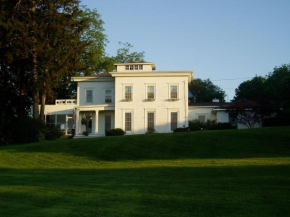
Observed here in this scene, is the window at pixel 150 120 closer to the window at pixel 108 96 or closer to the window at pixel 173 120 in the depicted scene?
the window at pixel 173 120

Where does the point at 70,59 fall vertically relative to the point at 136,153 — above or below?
above

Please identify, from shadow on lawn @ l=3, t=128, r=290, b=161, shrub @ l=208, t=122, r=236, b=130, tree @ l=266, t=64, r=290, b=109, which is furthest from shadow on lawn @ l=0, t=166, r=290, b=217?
tree @ l=266, t=64, r=290, b=109

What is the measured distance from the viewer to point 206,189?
33.1 feet

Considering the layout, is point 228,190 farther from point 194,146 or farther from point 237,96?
point 237,96

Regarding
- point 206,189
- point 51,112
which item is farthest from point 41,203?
point 51,112

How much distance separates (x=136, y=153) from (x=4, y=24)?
19144mm

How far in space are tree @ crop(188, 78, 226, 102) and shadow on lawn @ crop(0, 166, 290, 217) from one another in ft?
208

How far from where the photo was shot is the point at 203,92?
251 ft

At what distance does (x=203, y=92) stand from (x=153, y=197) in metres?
68.5

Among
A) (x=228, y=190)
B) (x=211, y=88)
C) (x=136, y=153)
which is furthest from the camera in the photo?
(x=211, y=88)

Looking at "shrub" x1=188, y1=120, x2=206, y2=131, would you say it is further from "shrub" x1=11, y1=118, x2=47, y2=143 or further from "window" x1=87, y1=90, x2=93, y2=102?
"shrub" x1=11, y1=118, x2=47, y2=143

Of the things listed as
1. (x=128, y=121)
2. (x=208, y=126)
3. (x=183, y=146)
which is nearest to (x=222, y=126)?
(x=208, y=126)

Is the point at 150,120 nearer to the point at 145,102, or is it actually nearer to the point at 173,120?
the point at 145,102

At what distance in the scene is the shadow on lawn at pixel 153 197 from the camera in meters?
7.83
